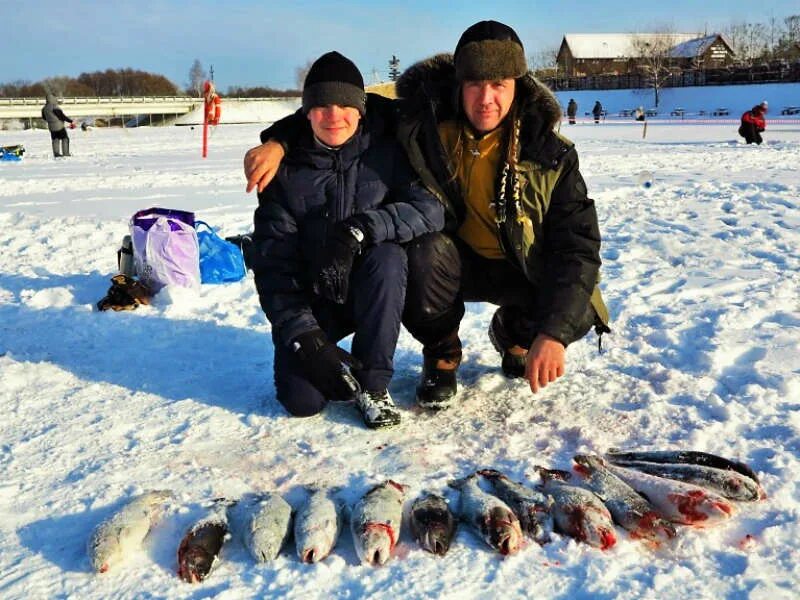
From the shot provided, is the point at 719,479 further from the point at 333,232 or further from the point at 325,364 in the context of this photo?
the point at 333,232

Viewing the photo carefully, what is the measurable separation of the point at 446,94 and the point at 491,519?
2.02m

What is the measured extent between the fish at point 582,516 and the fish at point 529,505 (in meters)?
0.03

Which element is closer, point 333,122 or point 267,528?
point 267,528

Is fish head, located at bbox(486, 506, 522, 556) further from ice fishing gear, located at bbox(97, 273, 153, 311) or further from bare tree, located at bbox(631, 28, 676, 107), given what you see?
bare tree, located at bbox(631, 28, 676, 107)

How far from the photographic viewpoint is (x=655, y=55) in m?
74.7

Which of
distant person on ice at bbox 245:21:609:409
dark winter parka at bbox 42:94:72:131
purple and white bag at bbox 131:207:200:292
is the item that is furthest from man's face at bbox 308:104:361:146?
dark winter parka at bbox 42:94:72:131

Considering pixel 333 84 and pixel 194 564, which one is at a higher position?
pixel 333 84

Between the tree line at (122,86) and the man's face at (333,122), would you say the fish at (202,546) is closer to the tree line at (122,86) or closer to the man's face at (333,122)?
→ the man's face at (333,122)

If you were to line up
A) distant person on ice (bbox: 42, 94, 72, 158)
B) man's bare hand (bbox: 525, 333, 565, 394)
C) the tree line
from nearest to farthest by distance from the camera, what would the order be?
man's bare hand (bbox: 525, 333, 565, 394), distant person on ice (bbox: 42, 94, 72, 158), the tree line

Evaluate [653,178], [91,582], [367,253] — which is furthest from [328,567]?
[653,178]

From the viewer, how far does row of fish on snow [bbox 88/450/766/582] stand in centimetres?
227

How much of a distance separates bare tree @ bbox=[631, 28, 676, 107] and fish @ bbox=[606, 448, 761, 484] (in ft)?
194

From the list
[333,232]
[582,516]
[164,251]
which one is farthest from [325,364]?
[164,251]

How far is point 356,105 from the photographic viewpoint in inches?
127
